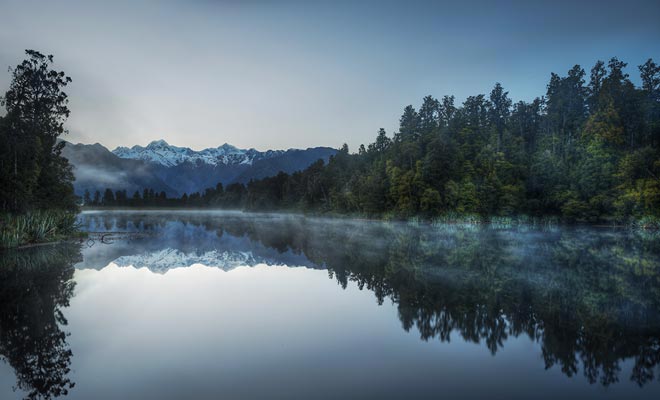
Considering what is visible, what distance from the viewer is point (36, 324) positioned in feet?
29.6

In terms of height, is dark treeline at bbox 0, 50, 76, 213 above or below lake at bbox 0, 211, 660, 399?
above

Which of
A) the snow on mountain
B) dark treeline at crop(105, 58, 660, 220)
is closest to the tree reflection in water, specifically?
the snow on mountain

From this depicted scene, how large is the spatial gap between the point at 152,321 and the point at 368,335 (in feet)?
19.7

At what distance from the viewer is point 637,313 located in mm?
9883

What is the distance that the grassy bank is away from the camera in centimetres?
2325

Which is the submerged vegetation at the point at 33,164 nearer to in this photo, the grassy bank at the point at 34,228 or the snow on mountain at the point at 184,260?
the grassy bank at the point at 34,228

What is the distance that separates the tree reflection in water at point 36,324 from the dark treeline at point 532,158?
2097 inches

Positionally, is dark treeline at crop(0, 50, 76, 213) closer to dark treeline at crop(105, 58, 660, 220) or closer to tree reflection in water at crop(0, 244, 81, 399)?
tree reflection in water at crop(0, 244, 81, 399)

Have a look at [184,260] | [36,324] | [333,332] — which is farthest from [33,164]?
[333,332]

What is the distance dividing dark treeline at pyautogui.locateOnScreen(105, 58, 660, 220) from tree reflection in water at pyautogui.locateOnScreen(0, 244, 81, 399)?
53.3 m

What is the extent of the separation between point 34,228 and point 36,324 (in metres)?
21.8

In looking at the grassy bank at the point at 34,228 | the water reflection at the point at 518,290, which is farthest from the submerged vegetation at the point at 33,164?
the water reflection at the point at 518,290

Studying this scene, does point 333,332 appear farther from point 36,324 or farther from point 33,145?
point 33,145

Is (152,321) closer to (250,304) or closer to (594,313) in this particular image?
(250,304)
